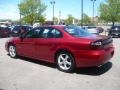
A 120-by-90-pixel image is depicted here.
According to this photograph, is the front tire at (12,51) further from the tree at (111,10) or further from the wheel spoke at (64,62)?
the tree at (111,10)

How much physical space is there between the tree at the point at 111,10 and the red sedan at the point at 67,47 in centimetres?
4587

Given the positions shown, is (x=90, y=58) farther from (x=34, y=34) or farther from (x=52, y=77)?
(x=34, y=34)

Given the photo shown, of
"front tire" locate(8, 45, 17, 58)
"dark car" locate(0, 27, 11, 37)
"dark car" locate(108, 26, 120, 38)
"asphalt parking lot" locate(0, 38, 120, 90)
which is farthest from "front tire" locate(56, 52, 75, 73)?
"dark car" locate(108, 26, 120, 38)

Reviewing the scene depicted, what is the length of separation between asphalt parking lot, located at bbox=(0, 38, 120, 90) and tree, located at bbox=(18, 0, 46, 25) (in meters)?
47.7

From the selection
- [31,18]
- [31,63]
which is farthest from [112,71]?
[31,18]

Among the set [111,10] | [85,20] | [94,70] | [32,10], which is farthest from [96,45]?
[85,20]

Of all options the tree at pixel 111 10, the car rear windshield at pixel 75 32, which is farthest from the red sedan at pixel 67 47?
the tree at pixel 111 10

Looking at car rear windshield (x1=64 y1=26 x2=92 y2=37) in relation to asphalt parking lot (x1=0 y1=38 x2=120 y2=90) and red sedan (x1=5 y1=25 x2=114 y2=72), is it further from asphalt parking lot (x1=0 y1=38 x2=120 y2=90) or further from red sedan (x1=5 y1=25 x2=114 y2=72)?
asphalt parking lot (x1=0 y1=38 x2=120 y2=90)

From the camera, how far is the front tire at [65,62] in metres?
7.94

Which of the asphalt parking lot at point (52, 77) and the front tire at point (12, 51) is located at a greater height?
the front tire at point (12, 51)

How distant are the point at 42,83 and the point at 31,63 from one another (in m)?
2.86

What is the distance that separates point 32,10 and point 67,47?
50143 mm

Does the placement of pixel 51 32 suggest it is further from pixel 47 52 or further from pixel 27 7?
pixel 27 7

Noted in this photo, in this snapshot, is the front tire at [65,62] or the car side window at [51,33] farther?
the car side window at [51,33]
